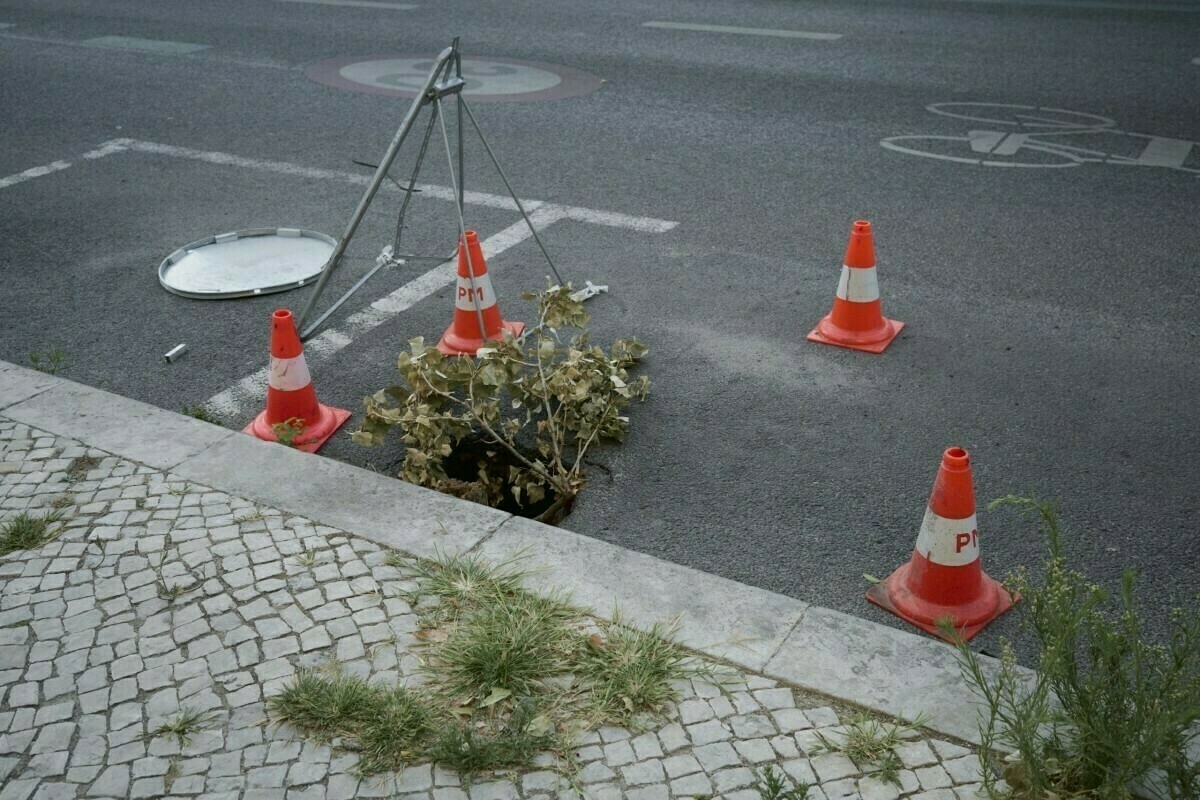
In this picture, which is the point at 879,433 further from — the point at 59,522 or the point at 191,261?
the point at 191,261

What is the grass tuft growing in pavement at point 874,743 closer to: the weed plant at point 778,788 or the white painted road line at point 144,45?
the weed plant at point 778,788

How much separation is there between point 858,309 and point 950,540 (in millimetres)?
2101

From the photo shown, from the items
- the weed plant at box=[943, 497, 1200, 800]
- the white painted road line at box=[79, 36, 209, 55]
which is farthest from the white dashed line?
the weed plant at box=[943, 497, 1200, 800]

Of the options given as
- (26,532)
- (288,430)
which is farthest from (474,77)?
(26,532)

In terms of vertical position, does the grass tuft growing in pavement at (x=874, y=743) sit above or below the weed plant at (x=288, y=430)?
above

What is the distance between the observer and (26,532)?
156 inches

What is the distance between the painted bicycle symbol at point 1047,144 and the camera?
25.7 feet

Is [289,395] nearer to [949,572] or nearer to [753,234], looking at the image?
[949,572]

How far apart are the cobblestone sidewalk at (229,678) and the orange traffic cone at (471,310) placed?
153 cm

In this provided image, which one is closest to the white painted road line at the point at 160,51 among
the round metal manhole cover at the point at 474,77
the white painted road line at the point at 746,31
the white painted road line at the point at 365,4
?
the round metal manhole cover at the point at 474,77

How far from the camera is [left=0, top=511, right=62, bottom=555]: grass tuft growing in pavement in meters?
3.93

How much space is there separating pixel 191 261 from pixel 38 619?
3.46m

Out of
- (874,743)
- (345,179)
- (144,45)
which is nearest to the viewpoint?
(874,743)

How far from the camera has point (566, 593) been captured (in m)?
3.66
